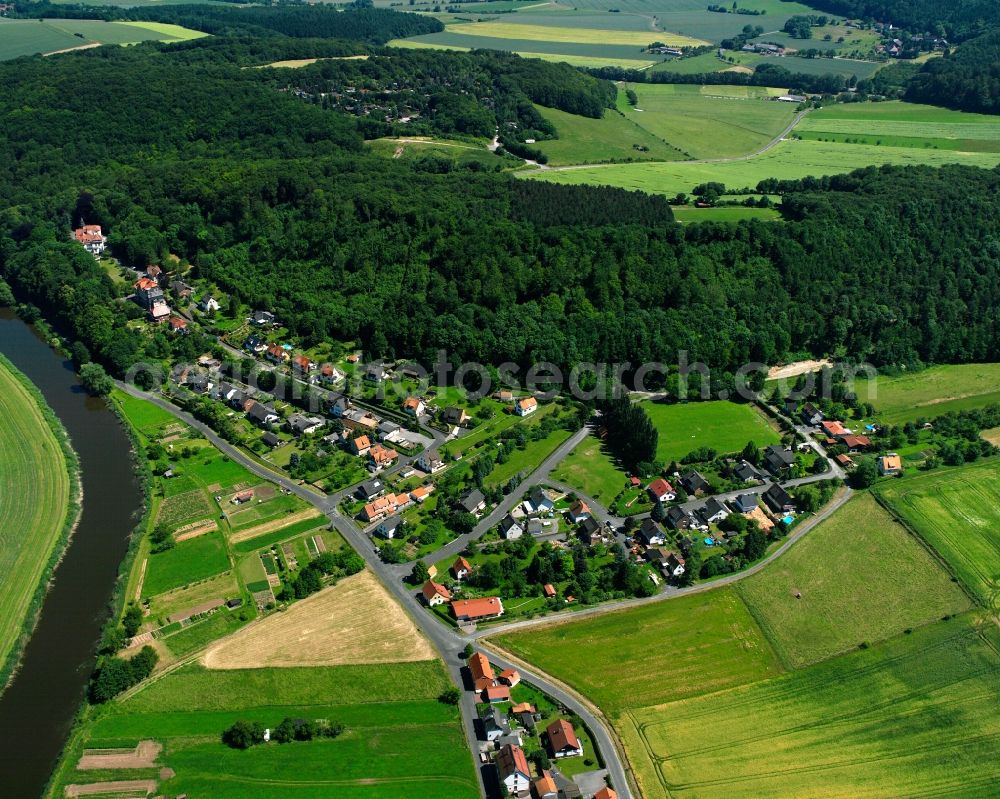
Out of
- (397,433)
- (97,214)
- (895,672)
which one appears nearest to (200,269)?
(97,214)

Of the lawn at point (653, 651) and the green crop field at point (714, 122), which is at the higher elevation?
the green crop field at point (714, 122)

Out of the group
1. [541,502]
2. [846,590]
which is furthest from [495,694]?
[846,590]

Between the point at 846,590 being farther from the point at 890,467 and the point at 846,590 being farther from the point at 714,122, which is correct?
the point at 714,122

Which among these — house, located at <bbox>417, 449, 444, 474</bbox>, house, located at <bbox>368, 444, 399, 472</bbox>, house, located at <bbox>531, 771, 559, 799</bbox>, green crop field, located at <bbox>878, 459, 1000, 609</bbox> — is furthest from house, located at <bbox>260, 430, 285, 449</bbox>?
green crop field, located at <bbox>878, 459, 1000, 609</bbox>

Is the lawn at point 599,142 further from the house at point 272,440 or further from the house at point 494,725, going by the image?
the house at point 494,725

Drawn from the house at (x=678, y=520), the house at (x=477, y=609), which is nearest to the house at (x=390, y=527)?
the house at (x=477, y=609)

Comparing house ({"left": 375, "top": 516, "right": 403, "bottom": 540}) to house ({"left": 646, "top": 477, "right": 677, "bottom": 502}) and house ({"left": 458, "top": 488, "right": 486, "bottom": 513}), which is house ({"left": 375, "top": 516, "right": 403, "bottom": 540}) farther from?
house ({"left": 646, "top": 477, "right": 677, "bottom": 502})
